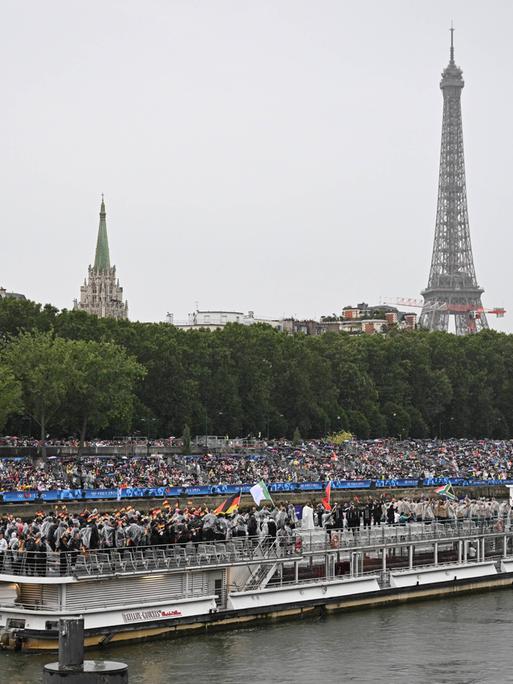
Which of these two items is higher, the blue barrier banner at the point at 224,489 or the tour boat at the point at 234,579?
the blue barrier banner at the point at 224,489

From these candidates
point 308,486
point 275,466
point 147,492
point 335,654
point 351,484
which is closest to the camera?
point 335,654

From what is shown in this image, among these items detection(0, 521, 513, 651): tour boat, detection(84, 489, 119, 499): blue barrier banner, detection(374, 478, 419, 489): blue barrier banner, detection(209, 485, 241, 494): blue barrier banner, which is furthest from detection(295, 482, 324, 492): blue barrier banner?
detection(0, 521, 513, 651): tour boat

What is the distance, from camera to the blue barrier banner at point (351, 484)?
3278 inches

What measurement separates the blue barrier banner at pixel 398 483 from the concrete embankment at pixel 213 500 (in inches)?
20.8

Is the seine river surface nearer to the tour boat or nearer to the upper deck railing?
the tour boat

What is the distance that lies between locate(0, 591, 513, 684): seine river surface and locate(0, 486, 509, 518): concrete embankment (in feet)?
47.6

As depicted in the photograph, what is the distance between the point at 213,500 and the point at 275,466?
13.1 m

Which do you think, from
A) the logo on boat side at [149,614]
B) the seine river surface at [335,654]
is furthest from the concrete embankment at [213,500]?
the logo on boat side at [149,614]

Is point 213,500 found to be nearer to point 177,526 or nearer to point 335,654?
point 177,526

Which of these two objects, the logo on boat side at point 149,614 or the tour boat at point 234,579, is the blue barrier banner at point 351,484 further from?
the logo on boat side at point 149,614

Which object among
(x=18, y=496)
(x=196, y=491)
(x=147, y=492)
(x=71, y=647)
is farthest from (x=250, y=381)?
→ (x=71, y=647)

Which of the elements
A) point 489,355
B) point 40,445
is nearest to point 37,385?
point 40,445

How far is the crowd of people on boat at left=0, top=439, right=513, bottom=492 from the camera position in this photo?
71625 mm

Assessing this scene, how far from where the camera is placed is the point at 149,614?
1388 inches
